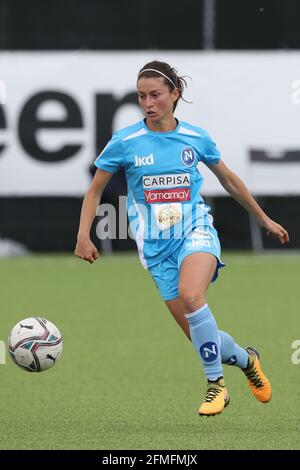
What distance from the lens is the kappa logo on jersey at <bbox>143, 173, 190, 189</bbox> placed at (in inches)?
276

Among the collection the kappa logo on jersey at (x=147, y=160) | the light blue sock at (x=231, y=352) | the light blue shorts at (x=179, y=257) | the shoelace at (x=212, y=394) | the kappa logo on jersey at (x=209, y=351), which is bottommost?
the shoelace at (x=212, y=394)

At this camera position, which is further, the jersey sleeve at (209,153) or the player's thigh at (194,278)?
the jersey sleeve at (209,153)

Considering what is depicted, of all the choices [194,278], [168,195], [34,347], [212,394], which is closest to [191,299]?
[194,278]

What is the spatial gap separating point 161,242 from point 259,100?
33.9 ft

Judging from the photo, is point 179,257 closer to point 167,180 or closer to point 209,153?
point 167,180

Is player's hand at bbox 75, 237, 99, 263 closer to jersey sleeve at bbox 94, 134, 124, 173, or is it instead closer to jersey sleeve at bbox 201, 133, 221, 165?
jersey sleeve at bbox 94, 134, 124, 173

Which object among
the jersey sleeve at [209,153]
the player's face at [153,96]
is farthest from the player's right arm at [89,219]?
the jersey sleeve at [209,153]

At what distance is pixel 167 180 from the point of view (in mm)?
7012

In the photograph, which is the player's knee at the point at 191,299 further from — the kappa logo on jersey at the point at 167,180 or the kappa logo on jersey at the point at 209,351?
the kappa logo on jersey at the point at 167,180

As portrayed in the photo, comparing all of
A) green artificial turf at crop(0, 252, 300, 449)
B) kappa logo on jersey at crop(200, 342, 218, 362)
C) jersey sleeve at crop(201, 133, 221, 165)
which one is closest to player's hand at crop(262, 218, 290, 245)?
jersey sleeve at crop(201, 133, 221, 165)

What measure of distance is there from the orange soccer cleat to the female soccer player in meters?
0.22

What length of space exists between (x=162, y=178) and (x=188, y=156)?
0.19 m

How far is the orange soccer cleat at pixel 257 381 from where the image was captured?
7.30 m
